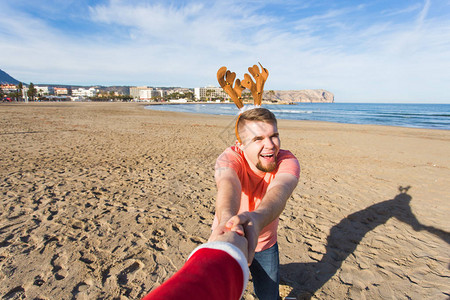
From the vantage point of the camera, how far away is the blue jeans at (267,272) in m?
2.09

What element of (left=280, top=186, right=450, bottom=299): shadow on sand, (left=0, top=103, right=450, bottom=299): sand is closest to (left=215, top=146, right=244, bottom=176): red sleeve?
(left=0, top=103, right=450, bottom=299): sand

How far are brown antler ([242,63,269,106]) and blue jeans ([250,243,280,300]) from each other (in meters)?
1.38

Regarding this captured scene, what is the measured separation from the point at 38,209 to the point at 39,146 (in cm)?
683

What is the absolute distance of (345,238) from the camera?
13.8 ft

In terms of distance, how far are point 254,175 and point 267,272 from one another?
0.94 meters

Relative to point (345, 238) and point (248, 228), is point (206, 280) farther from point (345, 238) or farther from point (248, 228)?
point (345, 238)

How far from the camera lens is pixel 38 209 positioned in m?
4.62

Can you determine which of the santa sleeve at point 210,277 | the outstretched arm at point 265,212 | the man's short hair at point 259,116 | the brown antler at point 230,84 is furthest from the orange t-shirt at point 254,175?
the santa sleeve at point 210,277

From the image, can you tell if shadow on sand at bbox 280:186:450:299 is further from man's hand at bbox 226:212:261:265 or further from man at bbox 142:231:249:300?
man at bbox 142:231:249:300

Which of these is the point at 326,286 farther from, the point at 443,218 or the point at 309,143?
the point at 309,143

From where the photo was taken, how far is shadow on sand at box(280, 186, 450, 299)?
3.17m

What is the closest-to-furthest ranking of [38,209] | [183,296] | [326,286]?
[183,296] → [326,286] → [38,209]

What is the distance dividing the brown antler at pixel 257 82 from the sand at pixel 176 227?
7.94 ft

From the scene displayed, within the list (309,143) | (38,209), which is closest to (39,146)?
(38,209)
